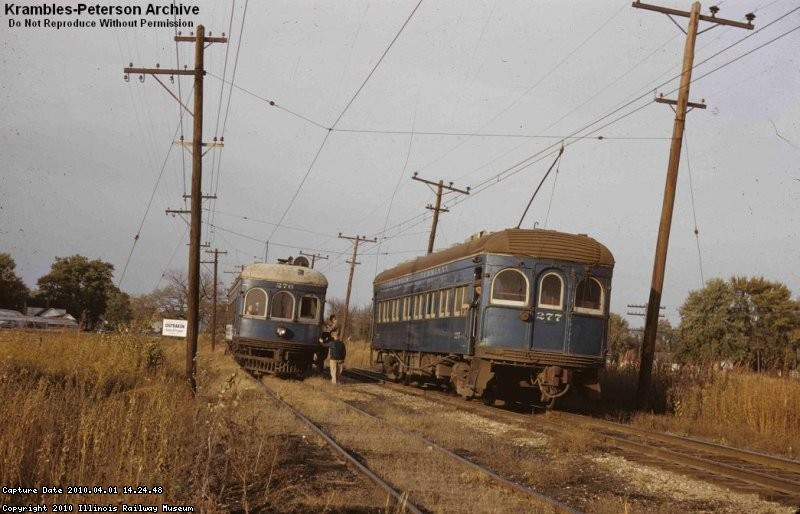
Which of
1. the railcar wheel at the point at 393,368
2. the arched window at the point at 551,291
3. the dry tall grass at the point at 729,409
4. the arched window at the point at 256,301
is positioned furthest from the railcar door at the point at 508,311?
the arched window at the point at 256,301

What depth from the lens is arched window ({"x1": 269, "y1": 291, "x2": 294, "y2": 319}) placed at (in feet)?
76.9

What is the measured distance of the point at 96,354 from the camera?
14.4 meters

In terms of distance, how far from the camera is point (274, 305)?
23438mm

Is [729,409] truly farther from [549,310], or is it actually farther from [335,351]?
[335,351]

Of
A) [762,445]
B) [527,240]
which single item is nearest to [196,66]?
[527,240]

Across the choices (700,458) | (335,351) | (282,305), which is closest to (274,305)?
(282,305)

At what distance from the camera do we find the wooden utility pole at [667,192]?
Answer: 17.8 metres

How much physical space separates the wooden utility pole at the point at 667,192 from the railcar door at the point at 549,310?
3.12m

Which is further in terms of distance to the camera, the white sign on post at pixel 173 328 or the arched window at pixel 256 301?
the white sign on post at pixel 173 328

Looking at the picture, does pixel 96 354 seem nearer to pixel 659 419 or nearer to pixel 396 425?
pixel 396 425

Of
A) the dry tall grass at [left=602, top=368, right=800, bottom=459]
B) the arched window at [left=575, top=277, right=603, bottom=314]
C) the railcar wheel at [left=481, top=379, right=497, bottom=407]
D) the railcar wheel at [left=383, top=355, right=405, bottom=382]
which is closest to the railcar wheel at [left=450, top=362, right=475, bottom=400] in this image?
the railcar wheel at [left=481, top=379, right=497, bottom=407]

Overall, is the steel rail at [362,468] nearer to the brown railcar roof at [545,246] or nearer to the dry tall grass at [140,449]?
the dry tall grass at [140,449]

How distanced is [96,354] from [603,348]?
9790mm

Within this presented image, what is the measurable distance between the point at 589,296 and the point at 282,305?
1049cm
